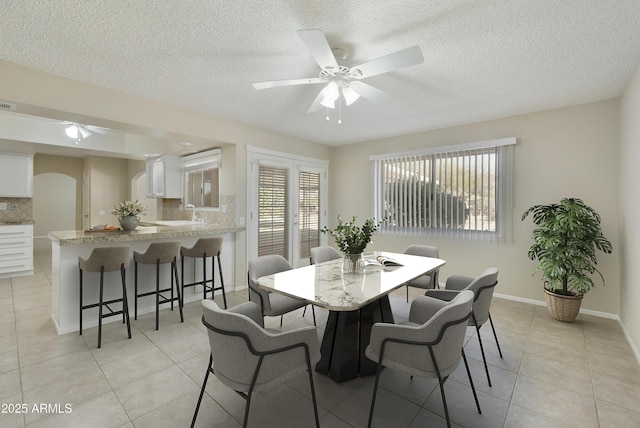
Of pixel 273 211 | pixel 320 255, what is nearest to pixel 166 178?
pixel 273 211

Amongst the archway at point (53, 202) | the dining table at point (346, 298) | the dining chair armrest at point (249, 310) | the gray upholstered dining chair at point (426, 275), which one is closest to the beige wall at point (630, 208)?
the gray upholstered dining chair at point (426, 275)

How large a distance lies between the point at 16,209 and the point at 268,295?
6408 mm

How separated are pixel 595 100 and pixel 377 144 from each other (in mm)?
2917

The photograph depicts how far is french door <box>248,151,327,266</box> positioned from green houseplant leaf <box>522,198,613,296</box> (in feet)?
11.8

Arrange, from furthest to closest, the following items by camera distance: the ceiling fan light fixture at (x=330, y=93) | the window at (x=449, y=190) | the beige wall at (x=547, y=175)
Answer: the window at (x=449, y=190) < the beige wall at (x=547, y=175) < the ceiling fan light fixture at (x=330, y=93)

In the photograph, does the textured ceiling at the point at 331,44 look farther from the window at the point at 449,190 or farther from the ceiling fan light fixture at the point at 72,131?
the ceiling fan light fixture at the point at 72,131

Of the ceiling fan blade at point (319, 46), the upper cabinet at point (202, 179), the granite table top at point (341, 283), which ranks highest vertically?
the ceiling fan blade at point (319, 46)

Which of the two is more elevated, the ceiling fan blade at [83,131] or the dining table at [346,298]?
the ceiling fan blade at [83,131]

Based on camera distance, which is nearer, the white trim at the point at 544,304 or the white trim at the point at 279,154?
the white trim at the point at 544,304

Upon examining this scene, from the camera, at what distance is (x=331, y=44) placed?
2.19 m

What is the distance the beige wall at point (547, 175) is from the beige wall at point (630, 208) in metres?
0.17

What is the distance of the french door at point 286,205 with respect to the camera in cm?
462

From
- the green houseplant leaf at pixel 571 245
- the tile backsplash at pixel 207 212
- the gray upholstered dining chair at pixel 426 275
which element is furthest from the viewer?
the tile backsplash at pixel 207 212

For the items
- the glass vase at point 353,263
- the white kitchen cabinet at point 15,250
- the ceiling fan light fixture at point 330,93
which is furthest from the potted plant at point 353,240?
the white kitchen cabinet at point 15,250
